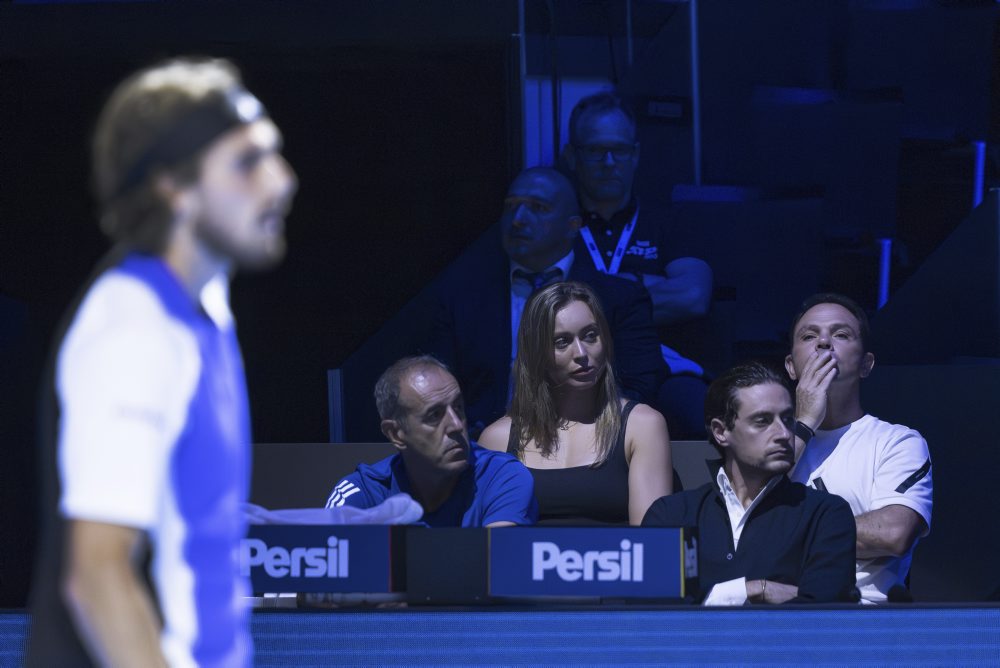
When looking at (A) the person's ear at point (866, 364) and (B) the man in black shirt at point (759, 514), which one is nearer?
(B) the man in black shirt at point (759, 514)

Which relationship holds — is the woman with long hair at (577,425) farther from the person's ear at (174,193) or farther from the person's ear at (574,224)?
the person's ear at (174,193)

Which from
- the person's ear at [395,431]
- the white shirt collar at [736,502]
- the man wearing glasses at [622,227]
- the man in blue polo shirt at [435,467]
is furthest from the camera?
the man wearing glasses at [622,227]

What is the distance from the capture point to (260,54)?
439 centimetres

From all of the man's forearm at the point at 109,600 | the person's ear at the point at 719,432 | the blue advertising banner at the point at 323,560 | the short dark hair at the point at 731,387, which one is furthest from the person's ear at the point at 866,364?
the man's forearm at the point at 109,600

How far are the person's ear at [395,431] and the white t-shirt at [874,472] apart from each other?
96cm

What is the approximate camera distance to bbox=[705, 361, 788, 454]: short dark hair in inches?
113

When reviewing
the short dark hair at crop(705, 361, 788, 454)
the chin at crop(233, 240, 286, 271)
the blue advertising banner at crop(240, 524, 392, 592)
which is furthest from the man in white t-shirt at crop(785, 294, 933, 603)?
the chin at crop(233, 240, 286, 271)

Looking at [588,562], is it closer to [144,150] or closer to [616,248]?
[144,150]

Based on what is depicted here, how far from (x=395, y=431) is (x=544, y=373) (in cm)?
41

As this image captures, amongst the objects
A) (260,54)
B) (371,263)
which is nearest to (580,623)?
(371,263)

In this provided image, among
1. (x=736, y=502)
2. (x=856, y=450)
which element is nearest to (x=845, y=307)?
(x=856, y=450)

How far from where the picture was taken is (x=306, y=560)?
7.02ft

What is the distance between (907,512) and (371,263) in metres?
2.13

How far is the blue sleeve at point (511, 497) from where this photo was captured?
9.28 feet
